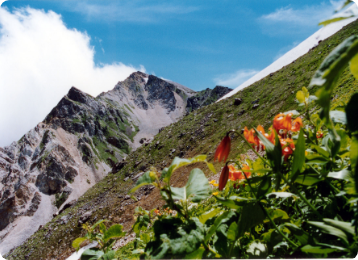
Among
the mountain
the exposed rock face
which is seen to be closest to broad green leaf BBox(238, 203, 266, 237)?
the mountain

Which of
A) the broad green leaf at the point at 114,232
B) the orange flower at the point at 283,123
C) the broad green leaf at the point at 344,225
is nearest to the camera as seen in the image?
the broad green leaf at the point at 344,225

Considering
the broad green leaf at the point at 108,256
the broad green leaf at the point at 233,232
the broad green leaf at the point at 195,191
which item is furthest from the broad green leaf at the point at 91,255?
the broad green leaf at the point at 233,232

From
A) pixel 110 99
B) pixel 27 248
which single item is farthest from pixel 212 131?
pixel 110 99

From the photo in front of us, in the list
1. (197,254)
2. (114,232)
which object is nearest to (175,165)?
(197,254)

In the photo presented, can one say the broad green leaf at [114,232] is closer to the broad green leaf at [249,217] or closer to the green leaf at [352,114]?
the broad green leaf at [249,217]

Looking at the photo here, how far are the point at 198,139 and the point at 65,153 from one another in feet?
234

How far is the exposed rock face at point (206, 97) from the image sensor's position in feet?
388

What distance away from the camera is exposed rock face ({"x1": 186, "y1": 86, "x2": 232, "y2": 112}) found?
388ft

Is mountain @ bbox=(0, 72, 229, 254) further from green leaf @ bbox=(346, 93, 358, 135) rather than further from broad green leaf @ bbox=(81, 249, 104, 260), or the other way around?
green leaf @ bbox=(346, 93, 358, 135)

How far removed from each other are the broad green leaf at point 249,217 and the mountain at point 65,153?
156 ft

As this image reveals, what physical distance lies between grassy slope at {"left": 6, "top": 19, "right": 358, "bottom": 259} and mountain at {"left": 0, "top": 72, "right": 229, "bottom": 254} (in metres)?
18.0

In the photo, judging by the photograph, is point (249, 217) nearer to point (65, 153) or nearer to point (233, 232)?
point (233, 232)

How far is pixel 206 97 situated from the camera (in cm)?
12812

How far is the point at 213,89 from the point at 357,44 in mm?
128863
